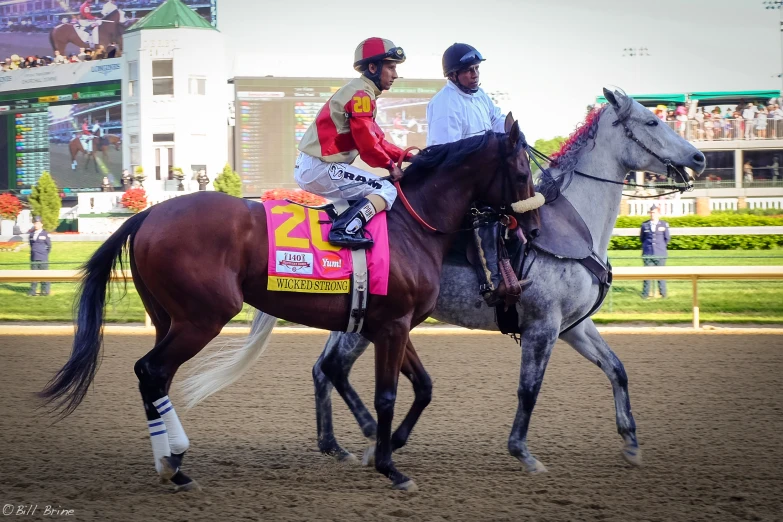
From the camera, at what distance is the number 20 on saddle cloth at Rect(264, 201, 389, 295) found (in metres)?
4.32

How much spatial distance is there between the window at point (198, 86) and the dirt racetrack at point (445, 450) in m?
27.0

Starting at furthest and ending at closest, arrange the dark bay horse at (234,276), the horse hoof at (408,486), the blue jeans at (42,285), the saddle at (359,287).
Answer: the blue jeans at (42,285)
the saddle at (359,287)
the horse hoof at (408,486)
the dark bay horse at (234,276)

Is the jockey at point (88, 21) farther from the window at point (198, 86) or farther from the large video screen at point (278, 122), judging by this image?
the large video screen at point (278, 122)

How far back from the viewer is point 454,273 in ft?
16.7

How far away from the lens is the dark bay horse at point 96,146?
110 ft

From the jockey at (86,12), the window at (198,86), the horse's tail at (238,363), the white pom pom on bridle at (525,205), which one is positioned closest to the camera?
the white pom pom on bridle at (525,205)

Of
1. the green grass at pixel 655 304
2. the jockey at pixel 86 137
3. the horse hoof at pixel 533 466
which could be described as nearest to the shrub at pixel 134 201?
the jockey at pixel 86 137

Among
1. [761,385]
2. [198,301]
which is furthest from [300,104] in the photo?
[198,301]

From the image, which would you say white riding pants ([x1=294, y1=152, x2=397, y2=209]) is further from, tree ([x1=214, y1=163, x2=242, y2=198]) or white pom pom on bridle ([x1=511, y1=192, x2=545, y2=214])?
tree ([x1=214, y1=163, x2=242, y2=198])

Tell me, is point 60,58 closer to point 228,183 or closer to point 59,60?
point 59,60

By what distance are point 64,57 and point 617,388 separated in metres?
36.5

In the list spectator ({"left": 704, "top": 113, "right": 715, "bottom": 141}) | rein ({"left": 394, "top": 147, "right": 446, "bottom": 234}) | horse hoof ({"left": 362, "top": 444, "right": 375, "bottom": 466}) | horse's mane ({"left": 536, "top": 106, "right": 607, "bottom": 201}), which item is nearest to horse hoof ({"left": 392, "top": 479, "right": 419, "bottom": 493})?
horse hoof ({"left": 362, "top": 444, "right": 375, "bottom": 466})

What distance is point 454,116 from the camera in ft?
18.2

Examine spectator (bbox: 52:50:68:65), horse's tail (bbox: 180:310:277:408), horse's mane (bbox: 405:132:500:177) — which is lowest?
horse's tail (bbox: 180:310:277:408)
